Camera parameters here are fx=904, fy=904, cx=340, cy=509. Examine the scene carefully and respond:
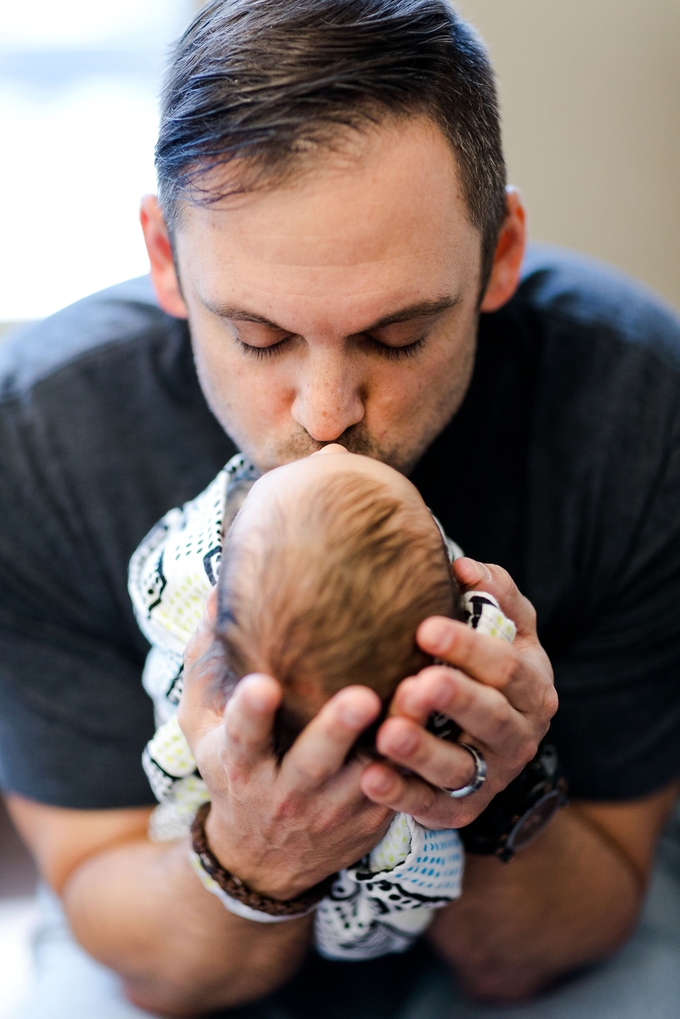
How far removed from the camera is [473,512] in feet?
3.25

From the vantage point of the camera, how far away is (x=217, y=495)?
0.84 m

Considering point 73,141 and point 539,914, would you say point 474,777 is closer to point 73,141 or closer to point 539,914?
point 539,914

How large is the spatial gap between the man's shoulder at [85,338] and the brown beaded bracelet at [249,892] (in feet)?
1.84

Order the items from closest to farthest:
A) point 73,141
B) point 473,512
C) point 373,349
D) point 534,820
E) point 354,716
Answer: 1. point 354,716
2. point 373,349
3. point 534,820
4. point 473,512
5. point 73,141

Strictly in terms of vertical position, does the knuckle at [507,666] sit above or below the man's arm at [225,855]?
above

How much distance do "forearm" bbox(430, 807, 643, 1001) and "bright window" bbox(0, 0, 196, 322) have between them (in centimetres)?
140

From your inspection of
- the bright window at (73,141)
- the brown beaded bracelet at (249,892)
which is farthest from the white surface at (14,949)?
the bright window at (73,141)

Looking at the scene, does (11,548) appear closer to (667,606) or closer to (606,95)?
(667,606)

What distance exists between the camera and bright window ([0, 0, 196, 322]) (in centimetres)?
168

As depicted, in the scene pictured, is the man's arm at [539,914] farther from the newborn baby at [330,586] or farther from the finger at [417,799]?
the newborn baby at [330,586]

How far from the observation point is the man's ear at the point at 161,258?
2.90 ft

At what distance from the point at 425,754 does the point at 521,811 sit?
319mm

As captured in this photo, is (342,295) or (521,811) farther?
(521,811)

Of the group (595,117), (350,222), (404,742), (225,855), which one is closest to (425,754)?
(404,742)
